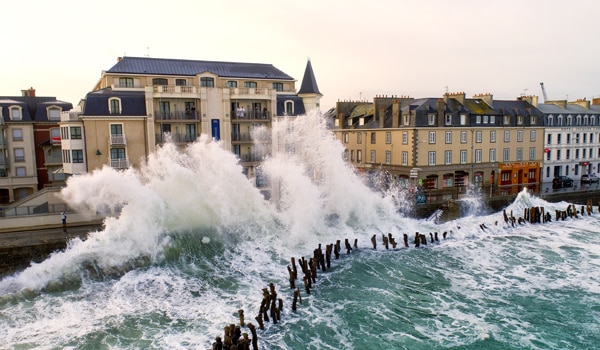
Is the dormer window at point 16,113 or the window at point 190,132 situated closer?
the window at point 190,132

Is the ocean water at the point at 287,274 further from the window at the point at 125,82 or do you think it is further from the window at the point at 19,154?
the window at the point at 19,154

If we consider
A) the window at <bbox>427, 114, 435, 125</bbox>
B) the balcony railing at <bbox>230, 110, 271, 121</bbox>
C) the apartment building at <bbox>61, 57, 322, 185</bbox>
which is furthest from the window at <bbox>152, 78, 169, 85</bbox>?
the window at <bbox>427, 114, 435, 125</bbox>

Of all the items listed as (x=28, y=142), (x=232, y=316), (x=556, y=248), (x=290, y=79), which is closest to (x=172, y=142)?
(x=290, y=79)

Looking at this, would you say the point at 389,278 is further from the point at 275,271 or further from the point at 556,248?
the point at 556,248

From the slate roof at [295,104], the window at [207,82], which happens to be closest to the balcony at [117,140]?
the window at [207,82]

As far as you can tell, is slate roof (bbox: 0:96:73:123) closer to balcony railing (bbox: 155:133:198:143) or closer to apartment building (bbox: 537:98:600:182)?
balcony railing (bbox: 155:133:198:143)

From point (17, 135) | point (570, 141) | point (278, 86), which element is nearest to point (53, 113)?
point (17, 135)

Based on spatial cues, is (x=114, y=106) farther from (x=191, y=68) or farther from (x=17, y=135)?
(x=17, y=135)
